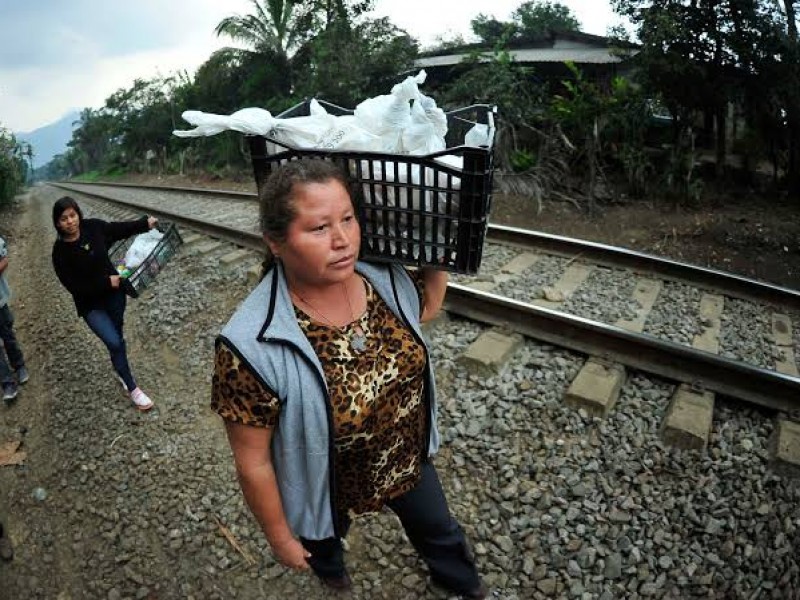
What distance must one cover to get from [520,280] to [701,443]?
98.3 inches

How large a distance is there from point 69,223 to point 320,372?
3.07 m

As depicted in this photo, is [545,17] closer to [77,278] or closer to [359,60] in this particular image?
[359,60]

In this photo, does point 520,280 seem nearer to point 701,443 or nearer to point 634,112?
point 701,443

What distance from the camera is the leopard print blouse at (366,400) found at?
142 cm

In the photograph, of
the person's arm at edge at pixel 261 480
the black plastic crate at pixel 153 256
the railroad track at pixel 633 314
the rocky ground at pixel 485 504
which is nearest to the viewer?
the person's arm at edge at pixel 261 480

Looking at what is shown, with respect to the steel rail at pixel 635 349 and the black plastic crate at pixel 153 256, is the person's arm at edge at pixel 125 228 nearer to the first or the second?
the black plastic crate at pixel 153 256

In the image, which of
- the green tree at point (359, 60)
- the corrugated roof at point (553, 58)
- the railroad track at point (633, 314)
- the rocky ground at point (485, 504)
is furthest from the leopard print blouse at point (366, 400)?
the green tree at point (359, 60)

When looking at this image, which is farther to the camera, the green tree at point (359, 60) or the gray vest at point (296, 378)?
the green tree at point (359, 60)

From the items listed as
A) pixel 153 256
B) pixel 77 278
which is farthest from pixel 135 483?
pixel 153 256

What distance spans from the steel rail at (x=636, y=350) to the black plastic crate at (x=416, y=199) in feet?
7.99

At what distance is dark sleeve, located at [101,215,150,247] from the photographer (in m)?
3.98

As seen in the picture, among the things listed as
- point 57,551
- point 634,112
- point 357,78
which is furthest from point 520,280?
point 357,78

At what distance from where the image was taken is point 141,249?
6.19 meters

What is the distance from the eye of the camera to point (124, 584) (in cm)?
263
